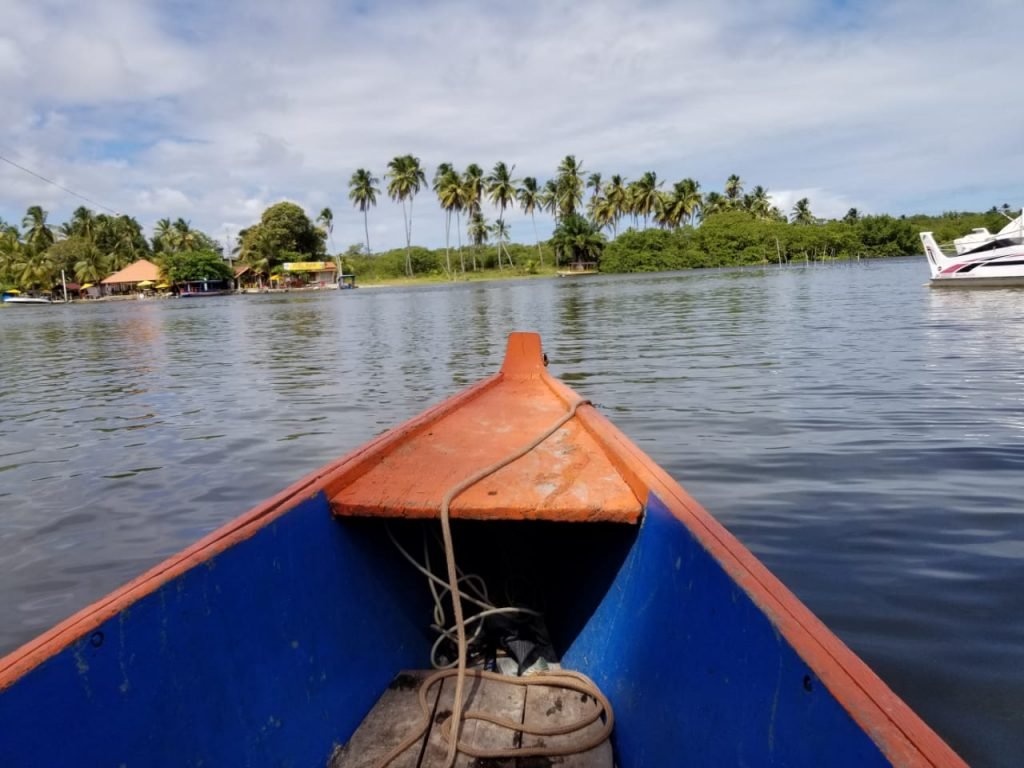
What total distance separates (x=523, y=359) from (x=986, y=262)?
24852 millimetres

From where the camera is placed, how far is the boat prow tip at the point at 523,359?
6016 mm

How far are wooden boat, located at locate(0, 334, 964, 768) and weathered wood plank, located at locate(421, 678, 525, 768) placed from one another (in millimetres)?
19

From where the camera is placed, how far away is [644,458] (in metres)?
2.68

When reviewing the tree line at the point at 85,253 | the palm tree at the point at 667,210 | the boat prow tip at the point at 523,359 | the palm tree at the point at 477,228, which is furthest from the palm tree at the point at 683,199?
the boat prow tip at the point at 523,359

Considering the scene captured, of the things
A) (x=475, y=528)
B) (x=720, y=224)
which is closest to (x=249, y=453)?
(x=475, y=528)

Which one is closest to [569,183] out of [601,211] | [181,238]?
[601,211]

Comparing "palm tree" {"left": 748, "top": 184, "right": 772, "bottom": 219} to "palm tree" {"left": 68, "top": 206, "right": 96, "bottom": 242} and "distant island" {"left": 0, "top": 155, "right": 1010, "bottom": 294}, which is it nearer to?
"distant island" {"left": 0, "top": 155, "right": 1010, "bottom": 294}

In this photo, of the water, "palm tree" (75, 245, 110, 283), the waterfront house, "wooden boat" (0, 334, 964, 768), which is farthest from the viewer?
"palm tree" (75, 245, 110, 283)

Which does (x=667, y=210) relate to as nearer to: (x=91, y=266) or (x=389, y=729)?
(x=91, y=266)

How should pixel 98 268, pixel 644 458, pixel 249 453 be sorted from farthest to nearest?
pixel 98 268
pixel 249 453
pixel 644 458

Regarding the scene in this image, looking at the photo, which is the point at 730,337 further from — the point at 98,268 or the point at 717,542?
the point at 98,268

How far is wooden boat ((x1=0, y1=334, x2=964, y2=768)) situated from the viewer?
1.30 m

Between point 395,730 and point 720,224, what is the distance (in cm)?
7859

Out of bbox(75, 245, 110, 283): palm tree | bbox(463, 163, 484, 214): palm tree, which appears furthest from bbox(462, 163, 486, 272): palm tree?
bbox(75, 245, 110, 283): palm tree
